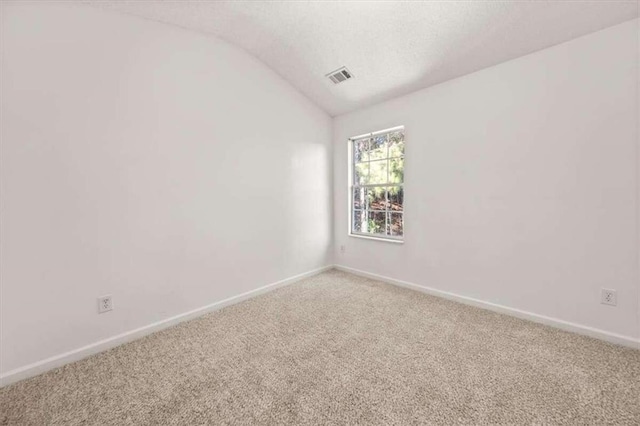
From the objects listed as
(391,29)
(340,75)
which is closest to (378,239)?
(340,75)

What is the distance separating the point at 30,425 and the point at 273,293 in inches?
76.7

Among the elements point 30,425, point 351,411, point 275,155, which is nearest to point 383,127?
point 275,155

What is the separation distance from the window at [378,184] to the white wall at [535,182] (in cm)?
22

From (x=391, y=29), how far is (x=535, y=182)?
1777 millimetres

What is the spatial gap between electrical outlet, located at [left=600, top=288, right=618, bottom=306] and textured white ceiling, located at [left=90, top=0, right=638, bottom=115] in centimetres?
191

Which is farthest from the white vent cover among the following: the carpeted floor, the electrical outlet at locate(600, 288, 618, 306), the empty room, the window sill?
the electrical outlet at locate(600, 288, 618, 306)

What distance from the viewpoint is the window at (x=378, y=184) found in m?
3.29

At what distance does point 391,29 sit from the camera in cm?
226

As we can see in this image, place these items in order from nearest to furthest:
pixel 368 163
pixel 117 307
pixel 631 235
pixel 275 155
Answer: pixel 631 235 → pixel 117 307 → pixel 275 155 → pixel 368 163

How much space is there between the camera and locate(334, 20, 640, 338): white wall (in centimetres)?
190

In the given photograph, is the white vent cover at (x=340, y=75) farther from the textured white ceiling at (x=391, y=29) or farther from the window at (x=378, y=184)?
the window at (x=378, y=184)

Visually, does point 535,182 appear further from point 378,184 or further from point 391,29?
point 391,29

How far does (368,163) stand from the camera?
3613mm

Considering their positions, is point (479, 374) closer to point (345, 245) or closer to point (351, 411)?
point (351, 411)
